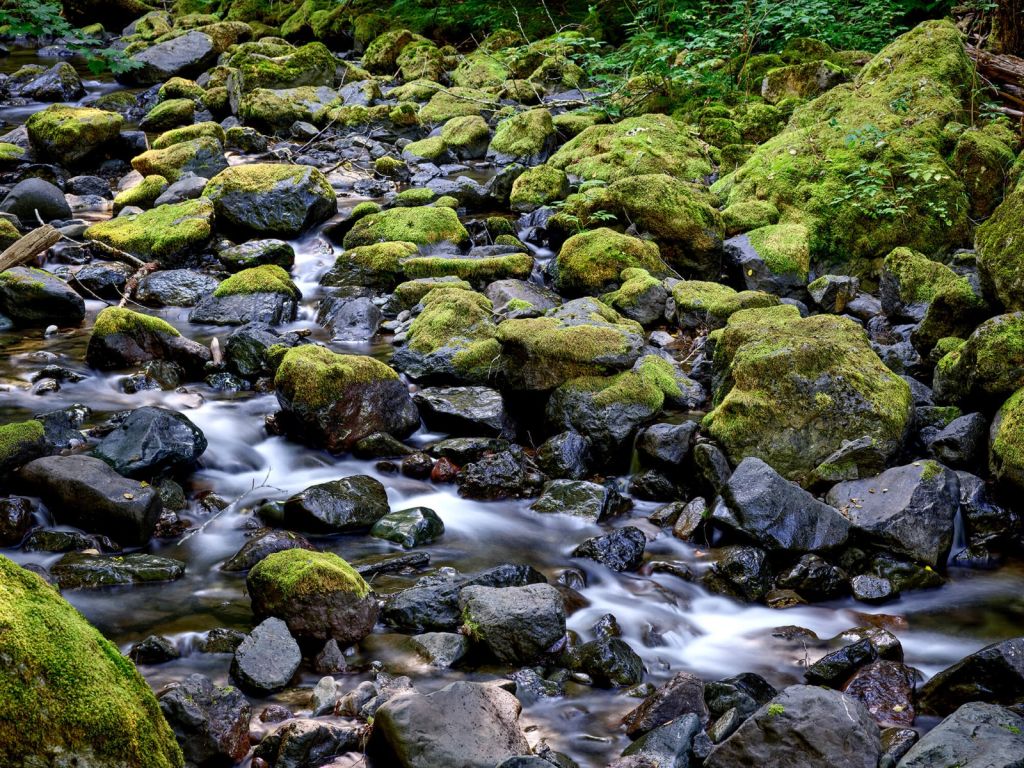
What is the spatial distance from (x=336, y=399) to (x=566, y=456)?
1.79m

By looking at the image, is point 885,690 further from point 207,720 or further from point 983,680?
point 207,720

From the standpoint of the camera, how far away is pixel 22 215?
10734 millimetres

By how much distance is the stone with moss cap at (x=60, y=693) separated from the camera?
7.97ft

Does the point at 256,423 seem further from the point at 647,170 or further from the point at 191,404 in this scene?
the point at 647,170

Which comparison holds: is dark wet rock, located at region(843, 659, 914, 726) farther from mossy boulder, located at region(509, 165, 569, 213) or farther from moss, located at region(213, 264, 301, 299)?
mossy boulder, located at region(509, 165, 569, 213)

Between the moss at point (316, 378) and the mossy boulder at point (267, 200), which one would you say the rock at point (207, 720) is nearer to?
the moss at point (316, 378)

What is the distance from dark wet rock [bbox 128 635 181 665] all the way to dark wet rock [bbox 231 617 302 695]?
38 centimetres

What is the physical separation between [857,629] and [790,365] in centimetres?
199

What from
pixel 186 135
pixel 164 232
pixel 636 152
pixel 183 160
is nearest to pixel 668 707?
pixel 164 232

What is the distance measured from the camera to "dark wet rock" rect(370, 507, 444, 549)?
18.1 feet

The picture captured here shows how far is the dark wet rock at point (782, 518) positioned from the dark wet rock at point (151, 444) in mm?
3683

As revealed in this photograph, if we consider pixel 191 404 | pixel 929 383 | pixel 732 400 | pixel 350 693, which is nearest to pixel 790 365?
pixel 732 400

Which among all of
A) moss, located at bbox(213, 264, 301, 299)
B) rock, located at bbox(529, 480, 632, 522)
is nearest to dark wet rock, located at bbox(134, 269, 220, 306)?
moss, located at bbox(213, 264, 301, 299)

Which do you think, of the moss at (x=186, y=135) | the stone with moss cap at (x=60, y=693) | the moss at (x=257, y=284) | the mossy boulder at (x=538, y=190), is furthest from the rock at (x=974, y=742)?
the moss at (x=186, y=135)
